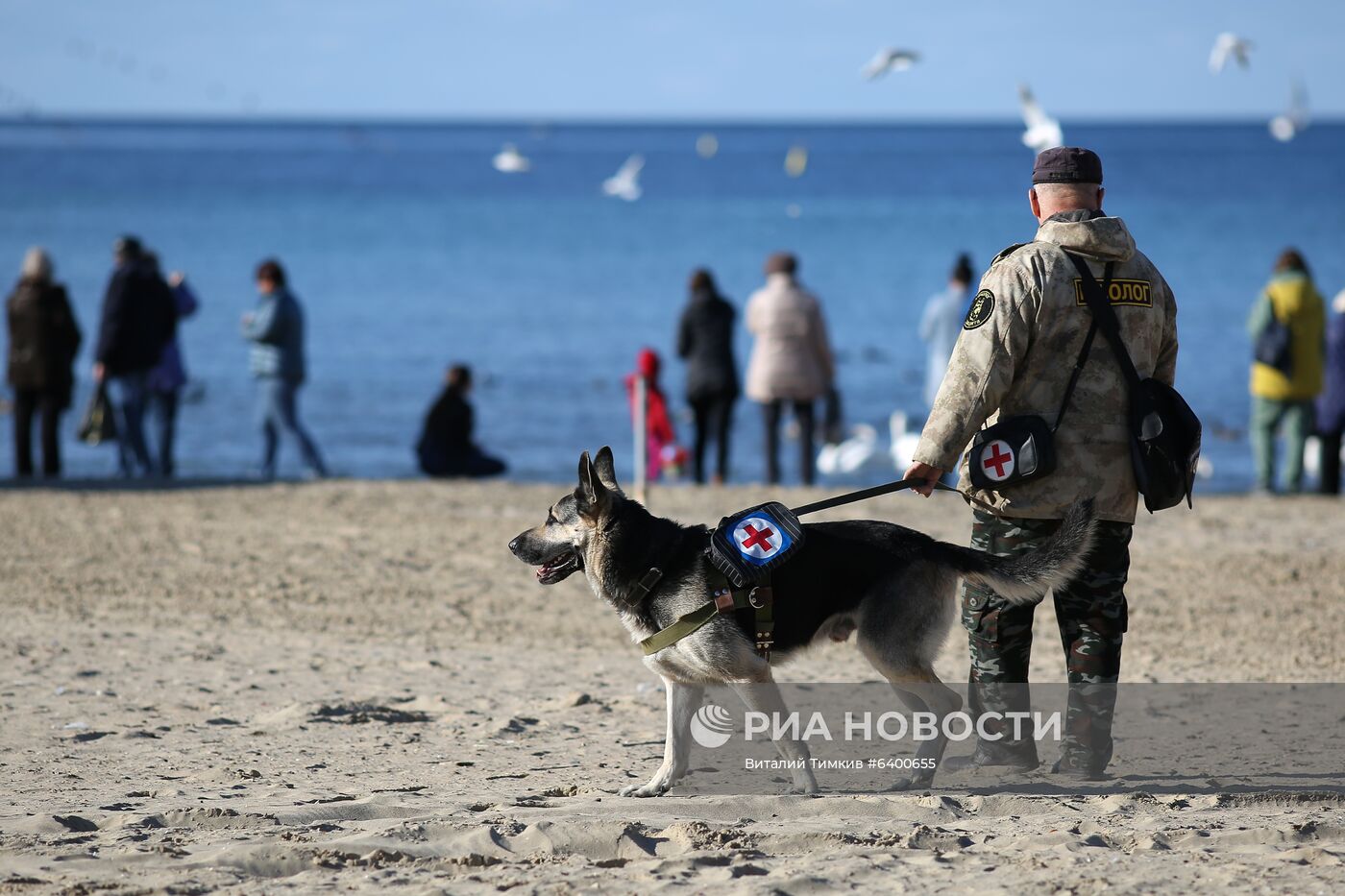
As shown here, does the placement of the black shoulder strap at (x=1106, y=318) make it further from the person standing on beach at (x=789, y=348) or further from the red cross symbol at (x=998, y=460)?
the person standing on beach at (x=789, y=348)

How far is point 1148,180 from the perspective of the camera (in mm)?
100000

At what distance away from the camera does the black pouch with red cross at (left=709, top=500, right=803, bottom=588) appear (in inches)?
195

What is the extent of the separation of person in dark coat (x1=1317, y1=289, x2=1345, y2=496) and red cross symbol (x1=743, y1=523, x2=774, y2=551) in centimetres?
1042

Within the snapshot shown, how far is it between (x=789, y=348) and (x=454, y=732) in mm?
8019

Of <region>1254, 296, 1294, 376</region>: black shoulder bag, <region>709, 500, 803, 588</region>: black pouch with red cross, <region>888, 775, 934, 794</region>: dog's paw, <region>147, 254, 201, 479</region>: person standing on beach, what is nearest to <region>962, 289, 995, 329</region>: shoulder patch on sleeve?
<region>709, 500, 803, 588</region>: black pouch with red cross

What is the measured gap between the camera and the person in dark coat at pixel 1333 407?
13.7m

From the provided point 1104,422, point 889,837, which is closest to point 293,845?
point 889,837

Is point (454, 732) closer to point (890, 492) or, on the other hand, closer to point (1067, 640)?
point (890, 492)

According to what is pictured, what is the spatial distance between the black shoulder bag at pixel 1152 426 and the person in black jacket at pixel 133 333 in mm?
10596

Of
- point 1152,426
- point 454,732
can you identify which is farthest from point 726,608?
point 454,732

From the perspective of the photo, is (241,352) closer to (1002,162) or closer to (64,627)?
(64,627)

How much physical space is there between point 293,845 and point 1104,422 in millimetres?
3109

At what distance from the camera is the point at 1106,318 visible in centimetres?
508

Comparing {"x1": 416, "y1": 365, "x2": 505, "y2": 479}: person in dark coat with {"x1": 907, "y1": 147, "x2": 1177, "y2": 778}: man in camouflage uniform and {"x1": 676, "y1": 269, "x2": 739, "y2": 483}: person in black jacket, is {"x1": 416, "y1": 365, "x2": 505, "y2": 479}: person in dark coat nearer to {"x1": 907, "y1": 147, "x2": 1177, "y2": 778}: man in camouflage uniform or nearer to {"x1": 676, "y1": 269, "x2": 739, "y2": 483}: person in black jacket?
{"x1": 676, "y1": 269, "x2": 739, "y2": 483}: person in black jacket
